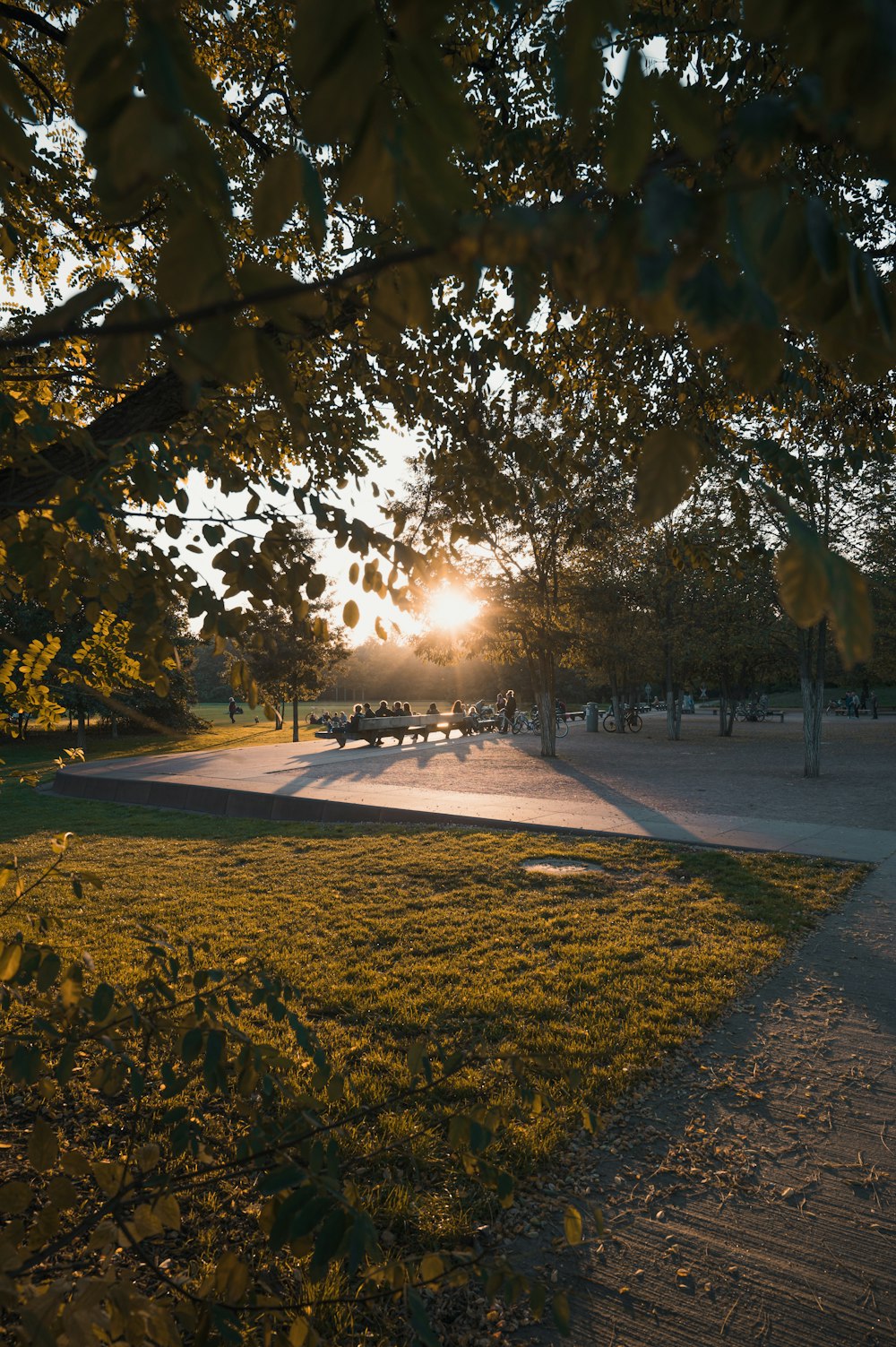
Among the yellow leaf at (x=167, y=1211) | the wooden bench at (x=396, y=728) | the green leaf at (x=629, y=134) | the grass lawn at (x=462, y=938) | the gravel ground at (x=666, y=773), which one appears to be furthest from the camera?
the wooden bench at (x=396, y=728)

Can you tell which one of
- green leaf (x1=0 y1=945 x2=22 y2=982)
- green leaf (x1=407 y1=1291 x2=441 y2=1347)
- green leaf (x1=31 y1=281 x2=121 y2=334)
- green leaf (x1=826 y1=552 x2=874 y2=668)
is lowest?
green leaf (x1=407 y1=1291 x2=441 y2=1347)

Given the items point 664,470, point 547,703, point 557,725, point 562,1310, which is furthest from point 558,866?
point 557,725

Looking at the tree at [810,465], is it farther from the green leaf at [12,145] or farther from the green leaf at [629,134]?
the green leaf at [12,145]

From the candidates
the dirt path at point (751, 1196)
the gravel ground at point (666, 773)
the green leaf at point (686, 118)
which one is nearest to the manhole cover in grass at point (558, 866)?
the dirt path at point (751, 1196)

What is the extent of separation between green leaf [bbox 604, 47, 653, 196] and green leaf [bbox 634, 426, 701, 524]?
0.27 meters

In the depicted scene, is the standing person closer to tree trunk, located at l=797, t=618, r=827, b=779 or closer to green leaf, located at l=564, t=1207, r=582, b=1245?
tree trunk, located at l=797, t=618, r=827, b=779

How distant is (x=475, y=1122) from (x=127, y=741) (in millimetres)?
36862

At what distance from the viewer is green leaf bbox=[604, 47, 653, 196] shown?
2.25 feet

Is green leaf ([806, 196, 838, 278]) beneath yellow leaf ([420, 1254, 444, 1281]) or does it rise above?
above

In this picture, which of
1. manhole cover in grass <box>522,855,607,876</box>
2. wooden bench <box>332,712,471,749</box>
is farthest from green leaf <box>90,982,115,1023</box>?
wooden bench <box>332,712,471,749</box>

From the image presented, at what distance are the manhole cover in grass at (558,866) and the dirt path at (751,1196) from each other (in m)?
3.58

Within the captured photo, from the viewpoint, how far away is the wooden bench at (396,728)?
2633 cm

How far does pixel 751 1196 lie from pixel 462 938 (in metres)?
3.35

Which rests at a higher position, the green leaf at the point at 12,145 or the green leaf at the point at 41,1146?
the green leaf at the point at 12,145
